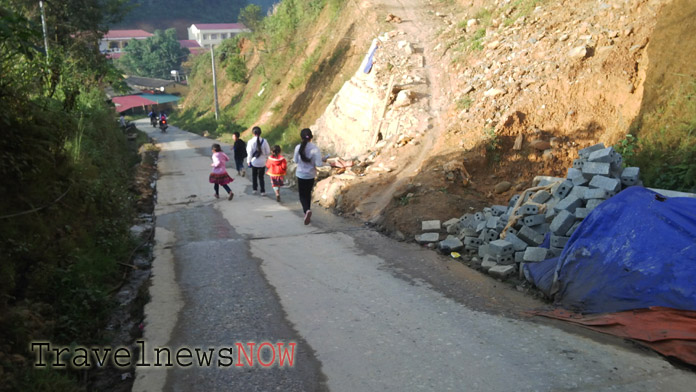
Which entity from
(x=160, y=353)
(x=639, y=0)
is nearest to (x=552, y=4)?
(x=639, y=0)

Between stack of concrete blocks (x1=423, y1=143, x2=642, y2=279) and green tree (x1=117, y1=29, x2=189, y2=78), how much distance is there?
74.3 m

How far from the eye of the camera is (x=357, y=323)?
536 cm

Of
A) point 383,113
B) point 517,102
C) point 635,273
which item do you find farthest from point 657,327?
point 383,113

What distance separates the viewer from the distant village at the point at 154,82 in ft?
169

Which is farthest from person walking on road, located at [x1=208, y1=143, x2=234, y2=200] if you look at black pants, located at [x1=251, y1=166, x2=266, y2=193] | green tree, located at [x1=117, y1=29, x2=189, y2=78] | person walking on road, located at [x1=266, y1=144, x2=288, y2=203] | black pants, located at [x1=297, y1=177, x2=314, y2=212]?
green tree, located at [x1=117, y1=29, x2=189, y2=78]

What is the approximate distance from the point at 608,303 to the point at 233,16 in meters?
103

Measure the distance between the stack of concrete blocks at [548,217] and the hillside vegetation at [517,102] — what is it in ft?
3.58

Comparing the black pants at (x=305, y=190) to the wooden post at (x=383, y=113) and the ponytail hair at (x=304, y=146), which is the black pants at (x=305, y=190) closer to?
the ponytail hair at (x=304, y=146)

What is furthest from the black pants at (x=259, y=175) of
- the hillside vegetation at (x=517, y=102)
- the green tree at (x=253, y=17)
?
the green tree at (x=253, y=17)

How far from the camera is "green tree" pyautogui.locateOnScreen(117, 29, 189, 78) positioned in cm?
7262

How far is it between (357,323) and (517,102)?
7.08 meters

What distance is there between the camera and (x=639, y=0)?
10.7 m

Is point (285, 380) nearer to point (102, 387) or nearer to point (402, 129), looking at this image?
point (102, 387)

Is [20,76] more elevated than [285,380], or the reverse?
[20,76]
